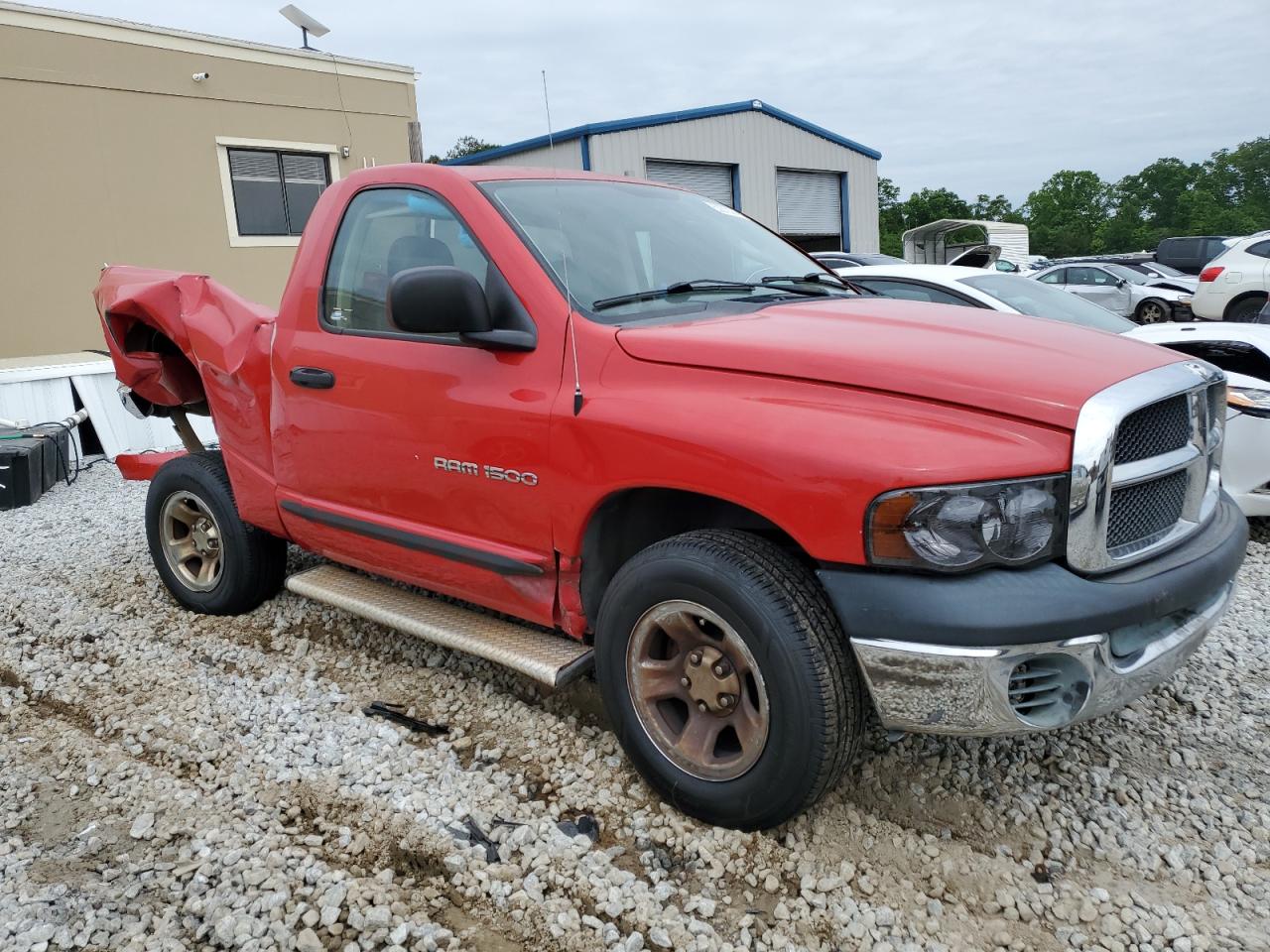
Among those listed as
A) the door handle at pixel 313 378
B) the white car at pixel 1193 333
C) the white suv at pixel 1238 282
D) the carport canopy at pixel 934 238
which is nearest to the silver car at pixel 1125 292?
the white suv at pixel 1238 282

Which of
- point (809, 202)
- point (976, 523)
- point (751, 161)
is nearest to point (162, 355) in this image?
point (976, 523)

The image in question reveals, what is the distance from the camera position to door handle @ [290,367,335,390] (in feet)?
11.4

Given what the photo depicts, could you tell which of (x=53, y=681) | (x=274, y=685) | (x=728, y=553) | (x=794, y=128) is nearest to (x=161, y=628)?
(x=53, y=681)

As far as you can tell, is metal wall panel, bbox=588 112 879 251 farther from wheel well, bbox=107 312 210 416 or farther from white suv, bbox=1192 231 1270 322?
wheel well, bbox=107 312 210 416

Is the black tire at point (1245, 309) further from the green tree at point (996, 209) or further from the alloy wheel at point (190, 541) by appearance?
the green tree at point (996, 209)

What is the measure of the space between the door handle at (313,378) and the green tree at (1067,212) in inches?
3062

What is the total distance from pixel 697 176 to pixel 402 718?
20704 millimetres

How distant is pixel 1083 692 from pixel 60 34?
14.9 metres

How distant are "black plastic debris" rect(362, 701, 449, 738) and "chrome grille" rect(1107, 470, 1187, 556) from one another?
7.39 feet

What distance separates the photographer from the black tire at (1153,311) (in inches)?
665

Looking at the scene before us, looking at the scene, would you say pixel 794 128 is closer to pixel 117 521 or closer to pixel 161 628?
pixel 117 521

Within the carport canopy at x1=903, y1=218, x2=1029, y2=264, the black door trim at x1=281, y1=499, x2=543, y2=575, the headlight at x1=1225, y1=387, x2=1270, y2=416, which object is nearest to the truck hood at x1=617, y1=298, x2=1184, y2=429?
the black door trim at x1=281, y1=499, x2=543, y2=575

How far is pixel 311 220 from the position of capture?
3754 millimetres

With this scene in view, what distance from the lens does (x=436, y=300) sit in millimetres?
2762
